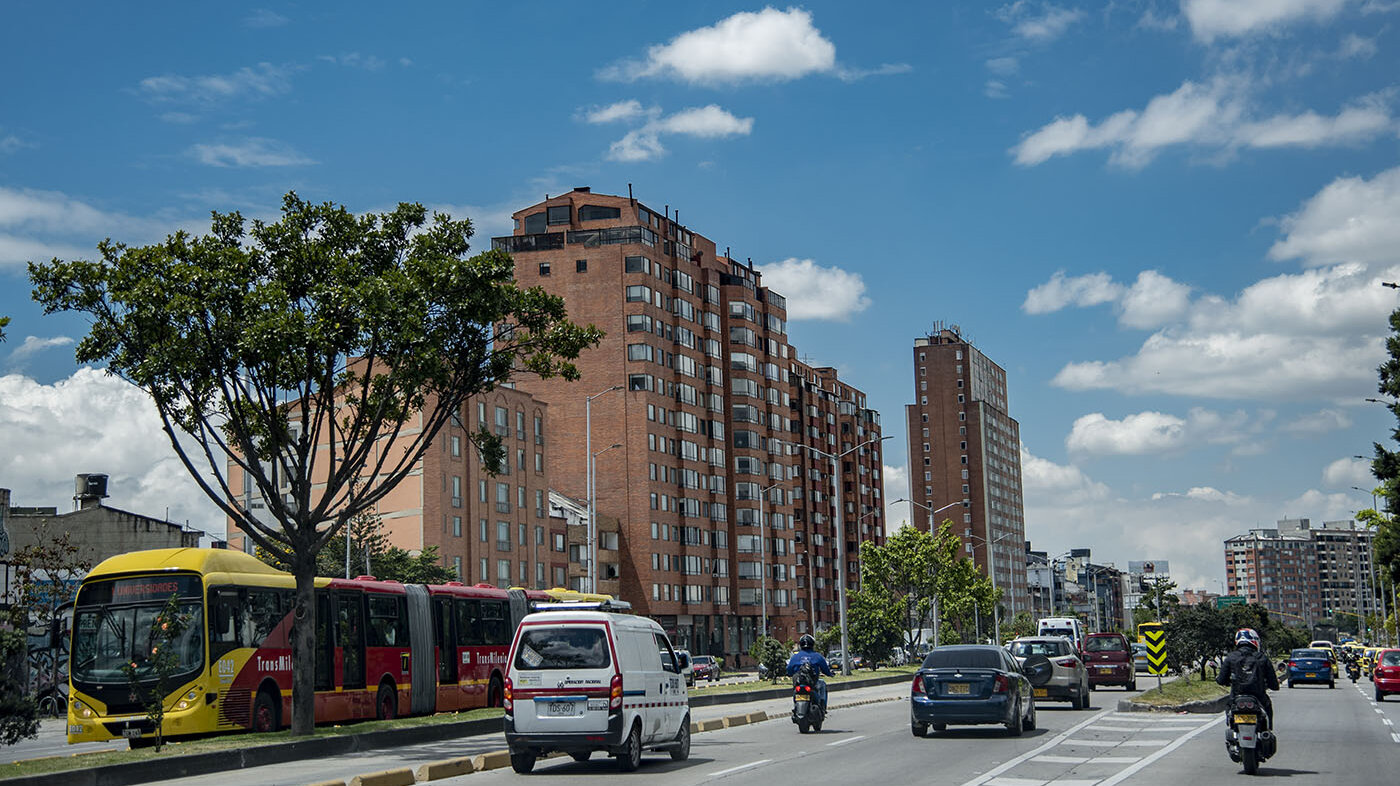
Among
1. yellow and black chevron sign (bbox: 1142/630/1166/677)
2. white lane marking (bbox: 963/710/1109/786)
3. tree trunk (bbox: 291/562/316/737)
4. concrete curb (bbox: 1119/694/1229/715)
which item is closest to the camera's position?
white lane marking (bbox: 963/710/1109/786)

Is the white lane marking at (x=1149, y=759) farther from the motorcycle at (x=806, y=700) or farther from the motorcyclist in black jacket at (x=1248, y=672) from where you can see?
the motorcycle at (x=806, y=700)

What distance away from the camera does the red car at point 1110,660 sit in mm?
41219

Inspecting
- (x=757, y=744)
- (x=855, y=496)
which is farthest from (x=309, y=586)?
(x=855, y=496)

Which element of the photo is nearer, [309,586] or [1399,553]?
[309,586]

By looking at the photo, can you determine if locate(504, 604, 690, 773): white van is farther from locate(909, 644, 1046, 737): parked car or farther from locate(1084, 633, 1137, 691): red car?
locate(1084, 633, 1137, 691): red car

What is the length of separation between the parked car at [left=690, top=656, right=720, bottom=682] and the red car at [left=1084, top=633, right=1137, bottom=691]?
101 feet

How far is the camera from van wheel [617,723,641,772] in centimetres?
1794

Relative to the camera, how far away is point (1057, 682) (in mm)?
30578

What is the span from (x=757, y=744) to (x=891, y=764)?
16.6ft

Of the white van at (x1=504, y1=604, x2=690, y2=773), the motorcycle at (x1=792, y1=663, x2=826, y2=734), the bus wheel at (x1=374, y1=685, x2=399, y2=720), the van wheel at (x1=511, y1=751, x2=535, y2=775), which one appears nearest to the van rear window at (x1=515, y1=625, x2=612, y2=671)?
the white van at (x1=504, y1=604, x2=690, y2=773)

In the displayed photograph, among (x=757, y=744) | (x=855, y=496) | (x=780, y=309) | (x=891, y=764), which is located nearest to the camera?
(x=891, y=764)

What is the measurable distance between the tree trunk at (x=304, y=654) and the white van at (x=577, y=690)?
7521 mm

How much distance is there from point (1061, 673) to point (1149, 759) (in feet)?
40.7

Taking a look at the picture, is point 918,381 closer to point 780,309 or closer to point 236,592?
point 780,309
